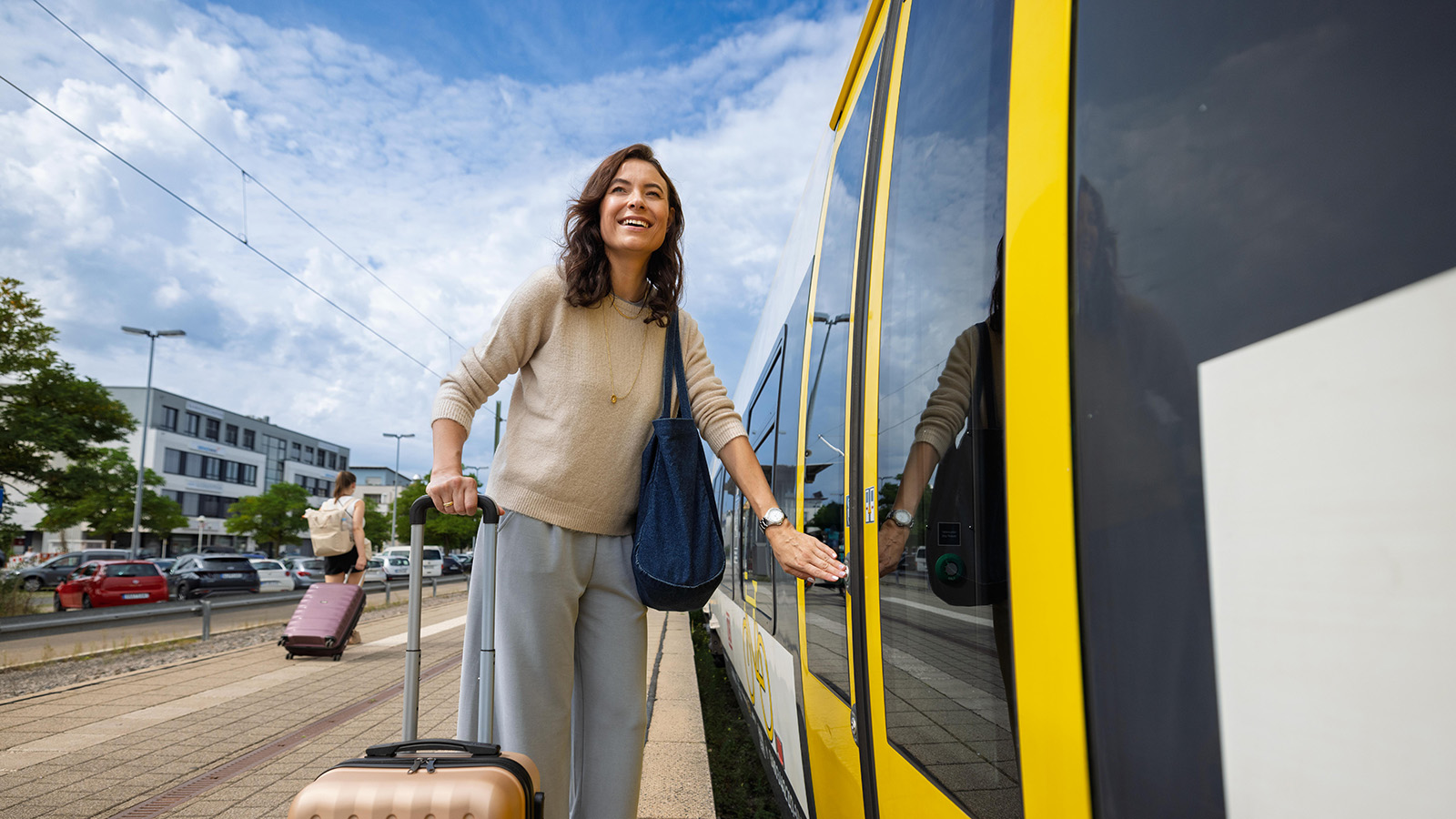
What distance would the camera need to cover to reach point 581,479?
6.61 ft

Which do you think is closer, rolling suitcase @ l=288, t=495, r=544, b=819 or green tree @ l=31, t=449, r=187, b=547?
rolling suitcase @ l=288, t=495, r=544, b=819

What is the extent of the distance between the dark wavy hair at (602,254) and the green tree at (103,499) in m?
21.8

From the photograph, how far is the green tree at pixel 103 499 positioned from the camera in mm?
19250

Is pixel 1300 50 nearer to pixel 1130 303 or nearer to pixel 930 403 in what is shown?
pixel 1130 303

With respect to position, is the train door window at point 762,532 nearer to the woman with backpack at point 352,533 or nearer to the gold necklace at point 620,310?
the gold necklace at point 620,310

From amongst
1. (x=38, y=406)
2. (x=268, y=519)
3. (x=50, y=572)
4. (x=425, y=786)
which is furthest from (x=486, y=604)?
(x=268, y=519)

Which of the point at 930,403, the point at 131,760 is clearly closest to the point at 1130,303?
the point at 930,403

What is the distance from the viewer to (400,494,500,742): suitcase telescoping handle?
180cm

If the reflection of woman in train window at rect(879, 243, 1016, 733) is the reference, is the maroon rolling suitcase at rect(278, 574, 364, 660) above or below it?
below

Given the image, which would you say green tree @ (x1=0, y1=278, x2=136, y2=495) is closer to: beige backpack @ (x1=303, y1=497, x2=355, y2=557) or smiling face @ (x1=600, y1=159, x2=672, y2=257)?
beige backpack @ (x1=303, y1=497, x2=355, y2=557)

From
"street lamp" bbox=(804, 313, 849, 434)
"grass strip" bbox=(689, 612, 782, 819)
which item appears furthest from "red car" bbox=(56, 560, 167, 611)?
"street lamp" bbox=(804, 313, 849, 434)

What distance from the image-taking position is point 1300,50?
78cm

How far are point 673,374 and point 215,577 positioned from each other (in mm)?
27730

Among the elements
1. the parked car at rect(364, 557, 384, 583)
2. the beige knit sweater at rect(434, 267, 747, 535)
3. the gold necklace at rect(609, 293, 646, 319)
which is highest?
the gold necklace at rect(609, 293, 646, 319)
